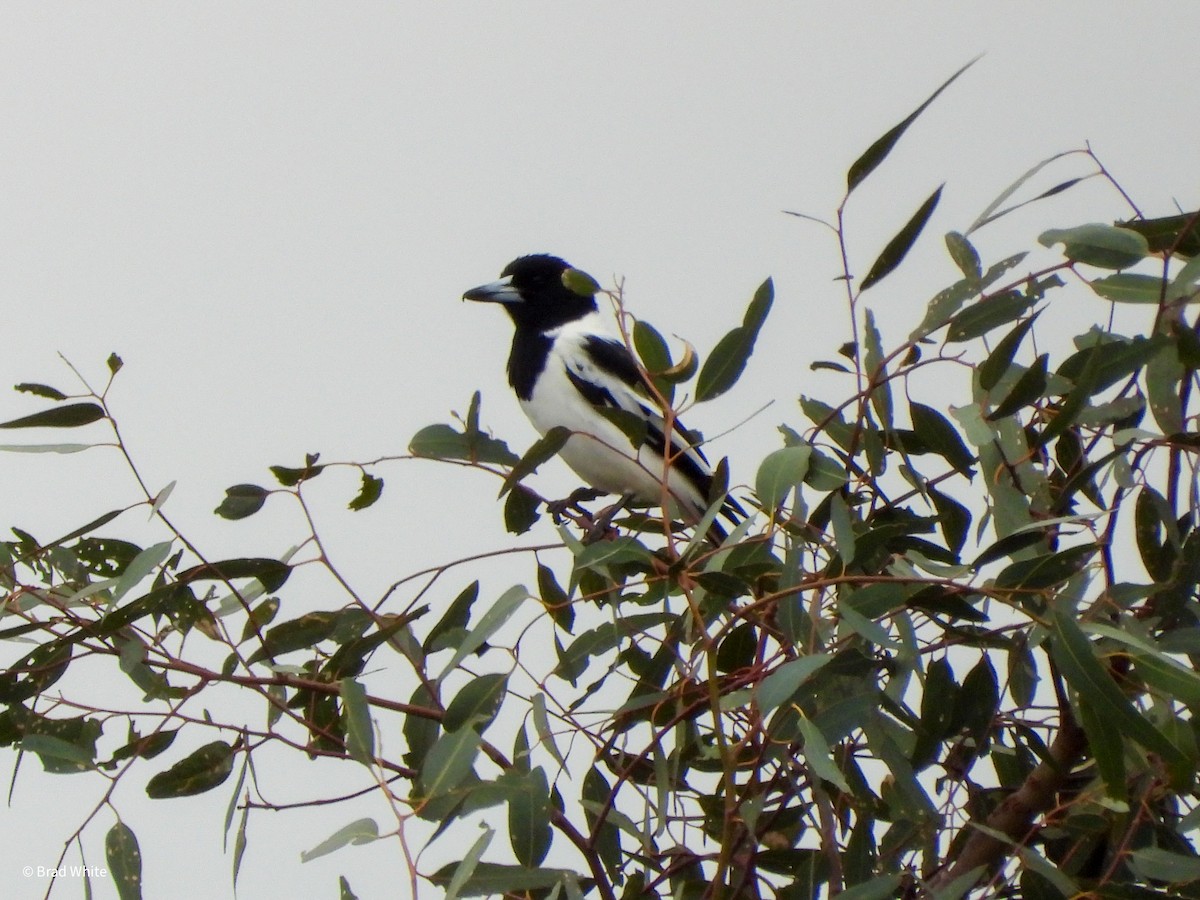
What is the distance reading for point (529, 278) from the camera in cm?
321

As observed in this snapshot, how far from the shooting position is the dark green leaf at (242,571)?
55.0 inches

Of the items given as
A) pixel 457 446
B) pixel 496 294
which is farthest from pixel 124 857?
pixel 496 294

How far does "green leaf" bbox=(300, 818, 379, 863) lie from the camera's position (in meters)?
1.06

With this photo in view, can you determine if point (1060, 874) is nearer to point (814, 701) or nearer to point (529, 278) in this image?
point (814, 701)

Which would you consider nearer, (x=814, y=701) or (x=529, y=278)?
(x=814, y=701)

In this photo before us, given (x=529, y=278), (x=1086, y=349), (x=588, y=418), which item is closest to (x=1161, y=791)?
(x=1086, y=349)

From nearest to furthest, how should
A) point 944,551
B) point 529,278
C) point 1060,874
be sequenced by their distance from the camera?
1. point 1060,874
2. point 944,551
3. point 529,278

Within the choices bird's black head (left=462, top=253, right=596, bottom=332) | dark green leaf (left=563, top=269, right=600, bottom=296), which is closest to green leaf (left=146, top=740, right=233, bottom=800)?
dark green leaf (left=563, top=269, right=600, bottom=296)

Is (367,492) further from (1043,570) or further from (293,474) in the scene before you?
(1043,570)

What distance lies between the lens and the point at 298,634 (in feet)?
4.83

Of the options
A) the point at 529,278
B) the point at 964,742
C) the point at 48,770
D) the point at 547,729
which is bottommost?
the point at 964,742

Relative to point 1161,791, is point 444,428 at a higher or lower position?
higher

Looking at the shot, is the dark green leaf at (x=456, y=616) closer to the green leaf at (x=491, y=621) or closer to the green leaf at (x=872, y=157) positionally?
the green leaf at (x=491, y=621)

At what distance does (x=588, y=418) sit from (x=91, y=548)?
140 centimetres
